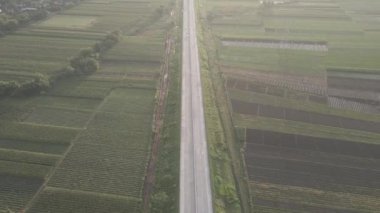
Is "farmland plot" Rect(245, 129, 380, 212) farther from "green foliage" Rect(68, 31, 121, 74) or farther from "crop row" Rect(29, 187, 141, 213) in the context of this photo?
"green foliage" Rect(68, 31, 121, 74)

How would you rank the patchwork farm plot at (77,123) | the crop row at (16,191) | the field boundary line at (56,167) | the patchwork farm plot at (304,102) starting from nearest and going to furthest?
the crop row at (16,191) → the field boundary line at (56,167) → the patchwork farm plot at (77,123) → the patchwork farm plot at (304,102)

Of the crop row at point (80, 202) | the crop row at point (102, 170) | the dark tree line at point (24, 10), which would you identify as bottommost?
the crop row at point (80, 202)

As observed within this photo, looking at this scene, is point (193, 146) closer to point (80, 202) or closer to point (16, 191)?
point (80, 202)

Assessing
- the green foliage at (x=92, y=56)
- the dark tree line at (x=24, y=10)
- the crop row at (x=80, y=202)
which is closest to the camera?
the crop row at (x=80, y=202)

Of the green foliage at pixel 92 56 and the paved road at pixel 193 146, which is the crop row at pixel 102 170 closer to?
the paved road at pixel 193 146

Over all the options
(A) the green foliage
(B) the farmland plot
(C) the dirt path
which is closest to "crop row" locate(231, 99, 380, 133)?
(B) the farmland plot

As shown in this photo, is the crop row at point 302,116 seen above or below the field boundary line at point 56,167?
above

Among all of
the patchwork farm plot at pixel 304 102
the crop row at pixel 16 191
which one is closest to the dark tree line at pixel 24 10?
the patchwork farm plot at pixel 304 102
